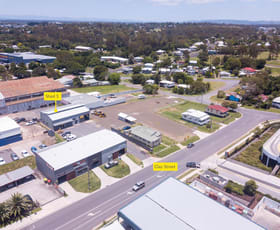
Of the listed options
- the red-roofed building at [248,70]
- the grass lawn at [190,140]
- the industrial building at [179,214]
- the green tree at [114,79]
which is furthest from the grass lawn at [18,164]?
the red-roofed building at [248,70]

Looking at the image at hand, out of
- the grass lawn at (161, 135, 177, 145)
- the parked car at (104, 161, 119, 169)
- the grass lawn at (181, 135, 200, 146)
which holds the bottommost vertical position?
the parked car at (104, 161, 119, 169)

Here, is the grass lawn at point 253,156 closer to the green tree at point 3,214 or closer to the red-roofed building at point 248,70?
the green tree at point 3,214

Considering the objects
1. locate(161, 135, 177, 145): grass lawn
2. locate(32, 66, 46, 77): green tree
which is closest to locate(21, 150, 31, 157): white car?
locate(161, 135, 177, 145): grass lawn

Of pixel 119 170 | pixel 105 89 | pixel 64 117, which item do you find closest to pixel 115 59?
pixel 105 89

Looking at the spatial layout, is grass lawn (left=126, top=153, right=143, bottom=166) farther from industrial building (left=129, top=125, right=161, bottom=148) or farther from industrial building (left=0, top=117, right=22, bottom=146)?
industrial building (left=0, top=117, right=22, bottom=146)

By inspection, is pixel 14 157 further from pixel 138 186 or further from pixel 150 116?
pixel 150 116

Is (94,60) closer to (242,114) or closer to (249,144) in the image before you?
(242,114)
